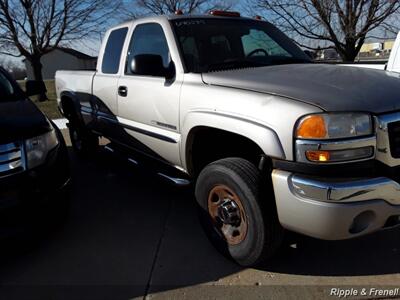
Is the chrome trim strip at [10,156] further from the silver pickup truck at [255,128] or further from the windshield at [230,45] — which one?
the windshield at [230,45]

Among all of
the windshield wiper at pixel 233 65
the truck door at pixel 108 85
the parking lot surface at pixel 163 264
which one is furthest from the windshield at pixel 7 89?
the windshield wiper at pixel 233 65

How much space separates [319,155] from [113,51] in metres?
3.16

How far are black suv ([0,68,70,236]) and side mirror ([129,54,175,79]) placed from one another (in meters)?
0.94

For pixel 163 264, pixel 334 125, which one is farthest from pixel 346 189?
pixel 163 264

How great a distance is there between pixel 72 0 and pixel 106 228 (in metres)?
15.5

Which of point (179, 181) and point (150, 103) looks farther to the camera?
point (150, 103)

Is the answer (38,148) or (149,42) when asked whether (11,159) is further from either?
(149,42)

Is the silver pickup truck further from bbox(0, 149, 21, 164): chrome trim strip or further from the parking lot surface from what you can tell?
bbox(0, 149, 21, 164): chrome trim strip

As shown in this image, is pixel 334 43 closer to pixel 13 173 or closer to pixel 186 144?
pixel 186 144

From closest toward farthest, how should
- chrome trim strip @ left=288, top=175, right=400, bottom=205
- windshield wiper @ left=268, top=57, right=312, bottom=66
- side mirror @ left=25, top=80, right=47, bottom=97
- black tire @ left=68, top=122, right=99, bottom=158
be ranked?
chrome trim strip @ left=288, top=175, right=400, bottom=205 < windshield wiper @ left=268, top=57, right=312, bottom=66 < side mirror @ left=25, top=80, right=47, bottom=97 < black tire @ left=68, top=122, right=99, bottom=158

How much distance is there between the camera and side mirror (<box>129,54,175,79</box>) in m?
3.51

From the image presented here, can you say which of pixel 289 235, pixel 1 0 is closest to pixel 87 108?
pixel 289 235

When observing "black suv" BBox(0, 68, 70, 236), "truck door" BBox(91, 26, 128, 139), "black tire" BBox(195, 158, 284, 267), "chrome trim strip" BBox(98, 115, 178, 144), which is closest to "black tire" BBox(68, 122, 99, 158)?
"truck door" BBox(91, 26, 128, 139)

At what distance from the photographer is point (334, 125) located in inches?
97.0
